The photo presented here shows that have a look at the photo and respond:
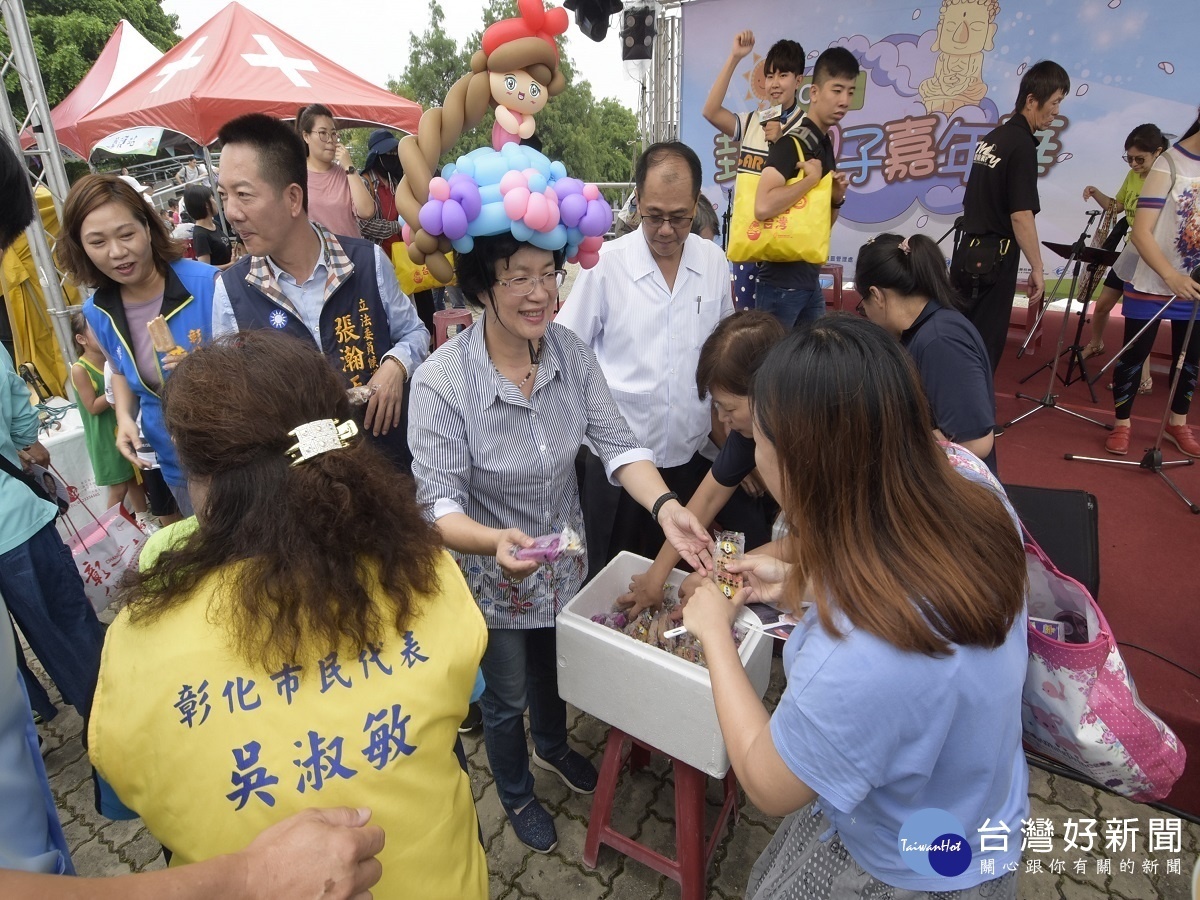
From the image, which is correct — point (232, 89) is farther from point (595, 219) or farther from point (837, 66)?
point (595, 219)

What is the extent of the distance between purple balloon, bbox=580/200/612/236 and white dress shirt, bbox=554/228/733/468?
790 millimetres

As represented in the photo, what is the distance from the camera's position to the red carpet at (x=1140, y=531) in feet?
8.02

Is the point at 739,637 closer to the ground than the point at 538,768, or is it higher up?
higher up

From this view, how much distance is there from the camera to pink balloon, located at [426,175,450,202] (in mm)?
1635

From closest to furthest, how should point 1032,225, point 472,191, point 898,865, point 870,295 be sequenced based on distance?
point 898,865
point 472,191
point 870,295
point 1032,225

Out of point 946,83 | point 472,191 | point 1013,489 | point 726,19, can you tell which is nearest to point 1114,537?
point 1013,489

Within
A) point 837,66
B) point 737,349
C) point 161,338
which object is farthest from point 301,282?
point 837,66

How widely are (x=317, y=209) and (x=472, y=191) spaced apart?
149 inches

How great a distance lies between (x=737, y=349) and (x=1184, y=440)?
12.8 ft

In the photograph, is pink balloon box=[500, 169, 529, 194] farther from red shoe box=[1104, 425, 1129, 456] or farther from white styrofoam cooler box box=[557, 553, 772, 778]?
red shoe box=[1104, 425, 1129, 456]

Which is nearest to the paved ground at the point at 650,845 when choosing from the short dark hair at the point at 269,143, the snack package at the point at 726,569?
the snack package at the point at 726,569

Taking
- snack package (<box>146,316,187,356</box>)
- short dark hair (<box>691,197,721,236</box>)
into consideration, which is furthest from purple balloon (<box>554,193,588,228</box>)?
short dark hair (<box>691,197,721,236</box>)

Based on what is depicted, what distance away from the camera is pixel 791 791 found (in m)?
1.07

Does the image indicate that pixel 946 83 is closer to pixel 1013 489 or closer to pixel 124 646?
pixel 1013 489
